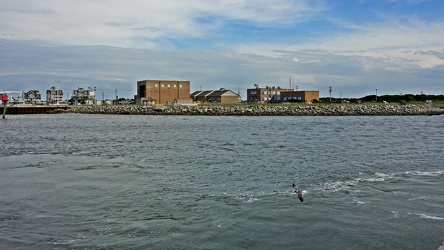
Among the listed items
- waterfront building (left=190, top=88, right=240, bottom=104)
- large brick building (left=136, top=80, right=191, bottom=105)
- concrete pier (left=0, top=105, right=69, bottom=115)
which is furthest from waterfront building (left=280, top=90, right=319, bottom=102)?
concrete pier (left=0, top=105, right=69, bottom=115)

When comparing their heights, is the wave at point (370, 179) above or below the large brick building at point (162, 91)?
below

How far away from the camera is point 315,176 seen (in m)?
13.8

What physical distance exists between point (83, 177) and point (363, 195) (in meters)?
9.01

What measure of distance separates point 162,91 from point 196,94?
86.4 feet

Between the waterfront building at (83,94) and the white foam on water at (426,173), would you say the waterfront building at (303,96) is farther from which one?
the white foam on water at (426,173)

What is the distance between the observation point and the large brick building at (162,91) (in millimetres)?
100312

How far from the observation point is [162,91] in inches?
4045

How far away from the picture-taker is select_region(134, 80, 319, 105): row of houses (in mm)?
101250

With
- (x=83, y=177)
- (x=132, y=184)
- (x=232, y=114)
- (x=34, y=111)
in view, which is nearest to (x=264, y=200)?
(x=132, y=184)

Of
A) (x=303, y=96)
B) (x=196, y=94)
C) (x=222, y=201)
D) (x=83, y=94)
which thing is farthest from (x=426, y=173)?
(x=83, y=94)

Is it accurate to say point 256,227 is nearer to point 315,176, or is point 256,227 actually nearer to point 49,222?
point 49,222

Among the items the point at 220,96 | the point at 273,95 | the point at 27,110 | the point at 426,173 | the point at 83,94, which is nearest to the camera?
the point at 426,173

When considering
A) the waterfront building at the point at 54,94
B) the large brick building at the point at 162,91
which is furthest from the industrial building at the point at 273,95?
the waterfront building at the point at 54,94

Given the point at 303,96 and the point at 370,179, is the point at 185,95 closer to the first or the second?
the point at 303,96
